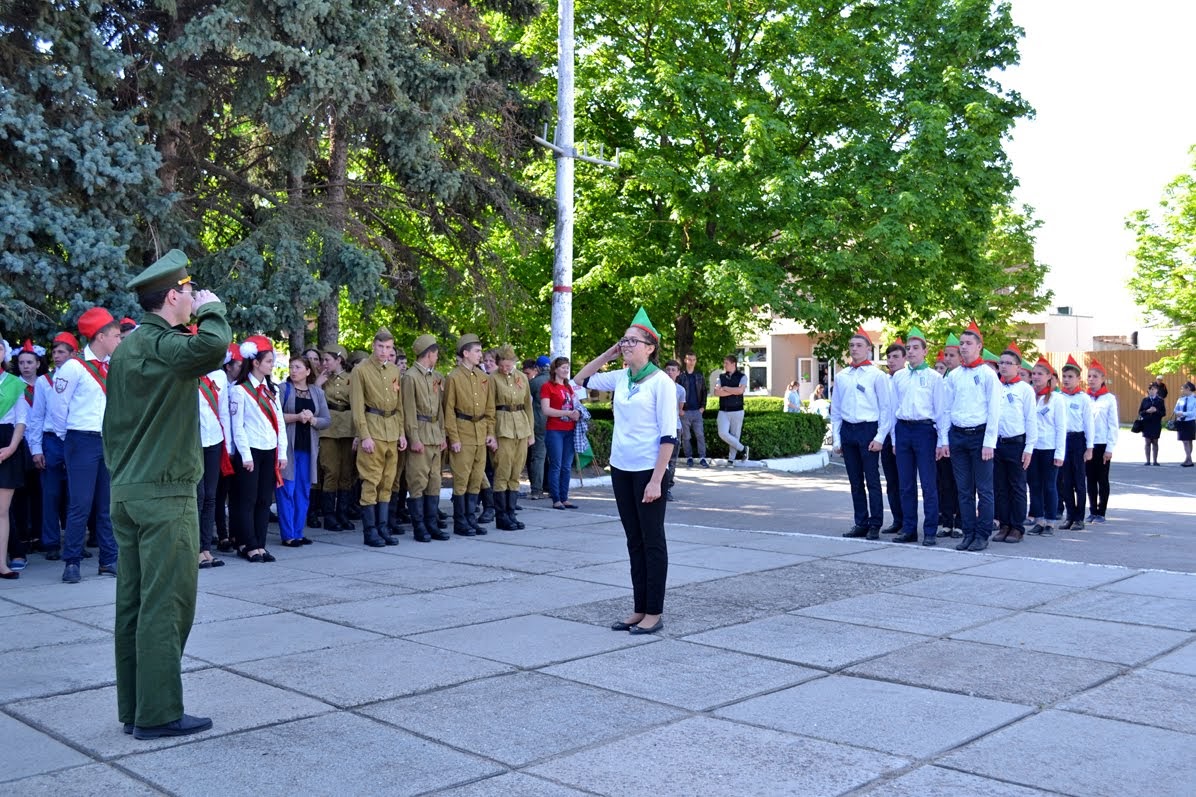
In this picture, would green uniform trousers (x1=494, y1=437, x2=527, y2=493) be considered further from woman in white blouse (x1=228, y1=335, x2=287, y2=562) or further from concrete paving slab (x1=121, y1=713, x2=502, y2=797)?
concrete paving slab (x1=121, y1=713, x2=502, y2=797)

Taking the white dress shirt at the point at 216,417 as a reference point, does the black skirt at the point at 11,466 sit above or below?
below

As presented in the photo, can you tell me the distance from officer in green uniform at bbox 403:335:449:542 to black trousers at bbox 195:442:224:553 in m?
2.11

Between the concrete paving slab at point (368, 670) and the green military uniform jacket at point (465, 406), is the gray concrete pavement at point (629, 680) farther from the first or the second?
the green military uniform jacket at point (465, 406)

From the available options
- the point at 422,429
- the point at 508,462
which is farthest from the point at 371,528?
the point at 508,462

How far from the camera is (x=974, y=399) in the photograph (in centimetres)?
1164

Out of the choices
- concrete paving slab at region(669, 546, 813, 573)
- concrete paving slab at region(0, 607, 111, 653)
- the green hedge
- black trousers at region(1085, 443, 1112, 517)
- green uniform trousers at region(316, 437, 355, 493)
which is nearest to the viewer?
concrete paving slab at region(0, 607, 111, 653)

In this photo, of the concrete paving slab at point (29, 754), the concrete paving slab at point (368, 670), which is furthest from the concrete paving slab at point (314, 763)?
the concrete paving slab at point (368, 670)

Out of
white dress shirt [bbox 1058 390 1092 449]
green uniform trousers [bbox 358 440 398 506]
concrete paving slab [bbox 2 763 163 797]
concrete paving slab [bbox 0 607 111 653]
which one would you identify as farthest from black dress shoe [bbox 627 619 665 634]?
white dress shirt [bbox 1058 390 1092 449]

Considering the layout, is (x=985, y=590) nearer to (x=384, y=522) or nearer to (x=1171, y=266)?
(x=384, y=522)

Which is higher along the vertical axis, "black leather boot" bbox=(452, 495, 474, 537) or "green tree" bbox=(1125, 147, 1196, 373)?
"green tree" bbox=(1125, 147, 1196, 373)

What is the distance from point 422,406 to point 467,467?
86cm

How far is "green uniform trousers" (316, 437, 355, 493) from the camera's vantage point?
1301 centimetres

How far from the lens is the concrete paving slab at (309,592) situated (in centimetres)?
853

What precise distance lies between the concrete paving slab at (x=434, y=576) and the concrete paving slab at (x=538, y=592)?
0.19m
